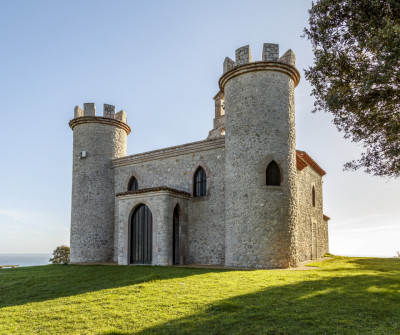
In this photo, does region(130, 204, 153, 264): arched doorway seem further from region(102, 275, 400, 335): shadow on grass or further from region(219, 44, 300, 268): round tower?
region(102, 275, 400, 335): shadow on grass

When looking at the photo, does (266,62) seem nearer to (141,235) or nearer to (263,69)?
(263,69)

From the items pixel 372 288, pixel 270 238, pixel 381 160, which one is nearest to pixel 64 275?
pixel 270 238

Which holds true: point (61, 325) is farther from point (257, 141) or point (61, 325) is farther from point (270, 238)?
point (257, 141)

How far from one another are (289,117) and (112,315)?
1093cm

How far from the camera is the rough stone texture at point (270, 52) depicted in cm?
1453

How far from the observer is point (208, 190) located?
16266mm

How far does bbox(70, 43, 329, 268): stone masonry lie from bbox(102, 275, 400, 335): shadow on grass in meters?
5.46

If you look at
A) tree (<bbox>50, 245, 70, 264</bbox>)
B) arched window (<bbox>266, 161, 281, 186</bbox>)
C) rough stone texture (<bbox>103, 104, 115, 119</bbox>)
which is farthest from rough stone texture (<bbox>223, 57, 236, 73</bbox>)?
tree (<bbox>50, 245, 70, 264</bbox>)

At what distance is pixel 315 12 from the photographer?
10344 mm

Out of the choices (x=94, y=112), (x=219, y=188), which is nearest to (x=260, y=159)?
(x=219, y=188)

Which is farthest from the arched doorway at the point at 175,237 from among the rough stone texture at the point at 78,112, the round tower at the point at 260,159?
the rough stone texture at the point at 78,112

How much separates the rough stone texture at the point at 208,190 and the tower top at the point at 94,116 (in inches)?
153

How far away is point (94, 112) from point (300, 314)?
17.1 metres

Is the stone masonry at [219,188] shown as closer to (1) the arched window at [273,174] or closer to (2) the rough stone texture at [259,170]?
(2) the rough stone texture at [259,170]
